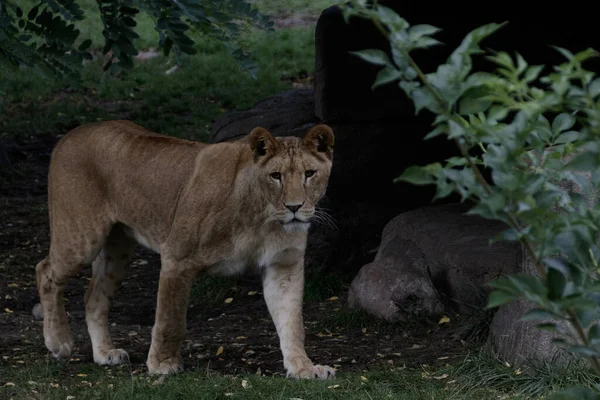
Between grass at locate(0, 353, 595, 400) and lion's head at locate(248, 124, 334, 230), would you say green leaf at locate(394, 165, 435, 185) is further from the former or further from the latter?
lion's head at locate(248, 124, 334, 230)

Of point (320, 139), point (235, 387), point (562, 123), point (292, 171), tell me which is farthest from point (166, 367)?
point (562, 123)

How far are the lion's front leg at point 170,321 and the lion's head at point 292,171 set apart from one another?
0.70 meters

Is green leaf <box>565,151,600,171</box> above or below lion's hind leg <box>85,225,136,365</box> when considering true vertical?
above

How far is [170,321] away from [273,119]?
3774 millimetres

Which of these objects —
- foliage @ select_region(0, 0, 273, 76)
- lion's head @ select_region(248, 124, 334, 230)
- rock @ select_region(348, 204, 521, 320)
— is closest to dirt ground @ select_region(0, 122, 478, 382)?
rock @ select_region(348, 204, 521, 320)

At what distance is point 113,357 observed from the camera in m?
6.37

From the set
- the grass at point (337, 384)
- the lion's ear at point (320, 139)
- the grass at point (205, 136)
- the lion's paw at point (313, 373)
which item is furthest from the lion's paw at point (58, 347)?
the lion's ear at point (320, 139)

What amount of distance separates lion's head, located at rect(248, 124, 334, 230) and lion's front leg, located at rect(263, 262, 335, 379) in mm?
453

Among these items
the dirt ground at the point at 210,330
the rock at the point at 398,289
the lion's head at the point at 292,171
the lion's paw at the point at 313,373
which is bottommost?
the dirt ground at the point at 210,330

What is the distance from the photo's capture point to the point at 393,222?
26.2 feet

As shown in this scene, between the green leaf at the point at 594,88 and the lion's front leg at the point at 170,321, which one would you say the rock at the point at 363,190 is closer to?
the lion's front leg at the point at 170,321

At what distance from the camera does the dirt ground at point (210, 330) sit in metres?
6.41

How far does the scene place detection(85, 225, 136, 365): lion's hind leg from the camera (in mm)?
6547

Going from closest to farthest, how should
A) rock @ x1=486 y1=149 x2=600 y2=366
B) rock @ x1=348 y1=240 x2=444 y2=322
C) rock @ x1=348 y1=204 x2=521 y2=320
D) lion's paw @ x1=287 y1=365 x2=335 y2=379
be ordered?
rock @ x1=486 y1=149 x2=600 y2=366, lion's paw @ x1=287 y1=365 x2=335 y2=379, rock @ x1=348 y1=204 x2=521 y2=320, rock @ x1=348 y1=240 x2=444 y2=322
